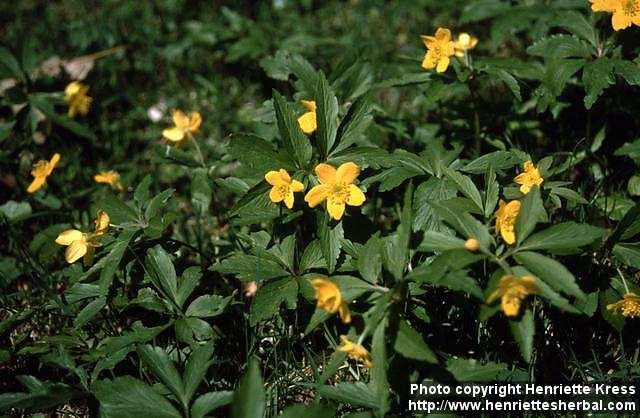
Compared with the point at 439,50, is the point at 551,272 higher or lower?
lower

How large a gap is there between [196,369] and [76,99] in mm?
2097

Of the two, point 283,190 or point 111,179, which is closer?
point 283,190

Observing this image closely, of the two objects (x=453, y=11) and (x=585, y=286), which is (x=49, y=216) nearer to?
(x=585, y=286)

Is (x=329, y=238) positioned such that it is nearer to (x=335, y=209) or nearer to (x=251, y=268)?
(x=335, y=209)

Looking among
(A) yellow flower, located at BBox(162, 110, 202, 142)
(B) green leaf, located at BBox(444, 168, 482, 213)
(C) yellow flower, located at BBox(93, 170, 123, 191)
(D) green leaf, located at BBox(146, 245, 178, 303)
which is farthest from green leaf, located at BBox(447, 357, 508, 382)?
(C) yellow flower, located at BBox(93, 170, 123, 191)

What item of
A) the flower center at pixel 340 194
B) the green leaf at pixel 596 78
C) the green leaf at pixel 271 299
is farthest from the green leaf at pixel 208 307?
the green leaf at pixel 596 78

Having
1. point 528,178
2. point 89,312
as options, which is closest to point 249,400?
point 89,312

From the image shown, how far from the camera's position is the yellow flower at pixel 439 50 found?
7.85 ft

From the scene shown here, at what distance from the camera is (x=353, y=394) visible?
1.84 metres

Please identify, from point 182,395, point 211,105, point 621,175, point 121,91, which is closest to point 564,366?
point 621,175

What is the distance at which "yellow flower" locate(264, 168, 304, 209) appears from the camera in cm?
204

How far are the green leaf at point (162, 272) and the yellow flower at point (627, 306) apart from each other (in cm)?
147

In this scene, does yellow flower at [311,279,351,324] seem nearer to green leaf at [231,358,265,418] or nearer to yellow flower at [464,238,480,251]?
green leaf at [231,358,265,418]

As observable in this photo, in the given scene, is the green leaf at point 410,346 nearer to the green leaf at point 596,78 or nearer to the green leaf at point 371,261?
the green leaf at point 371,261
